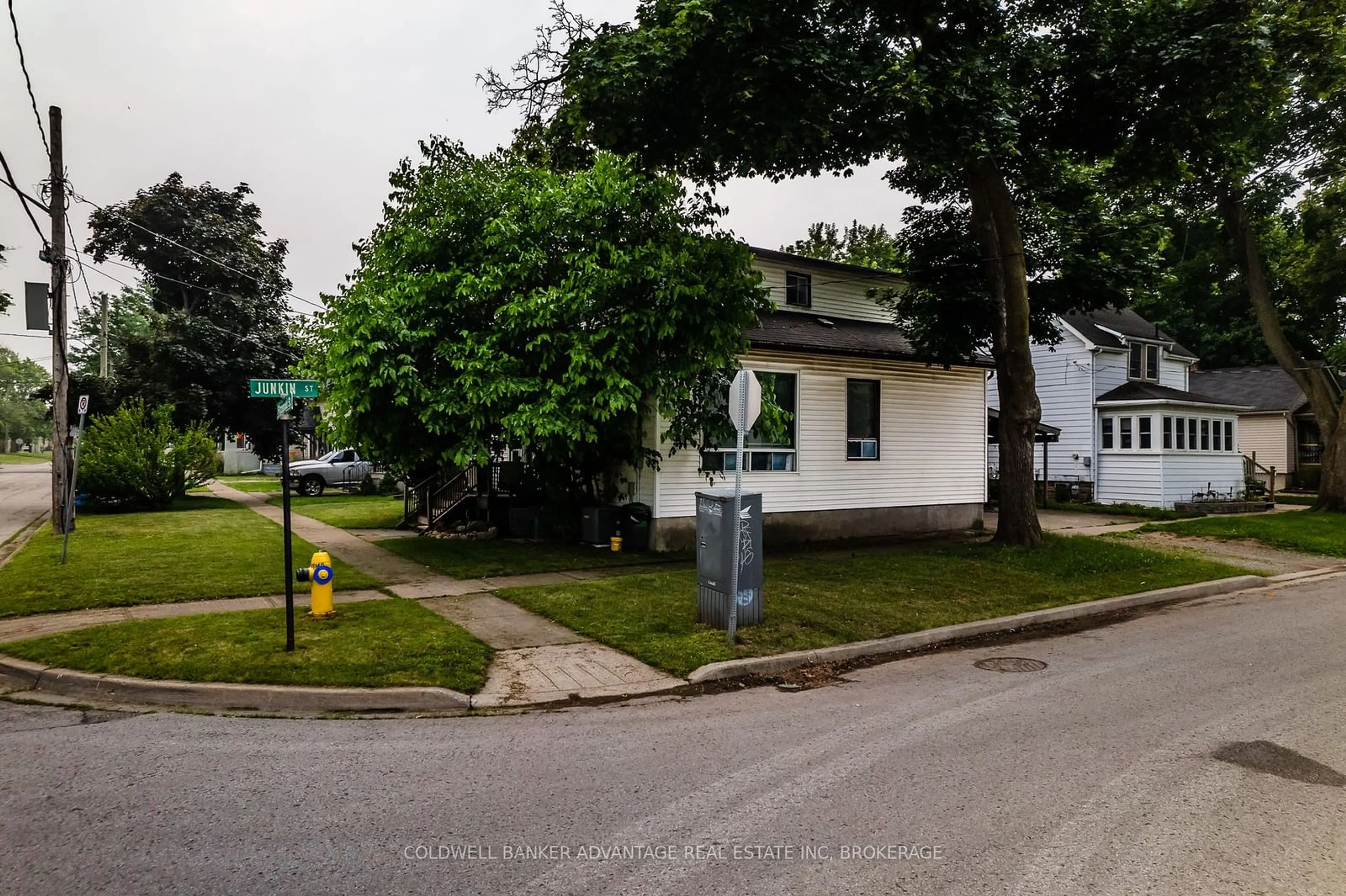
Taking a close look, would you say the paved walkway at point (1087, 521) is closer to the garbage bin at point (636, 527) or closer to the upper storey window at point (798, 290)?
the upper storey window at point (798, 290)

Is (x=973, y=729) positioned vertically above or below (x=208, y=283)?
below

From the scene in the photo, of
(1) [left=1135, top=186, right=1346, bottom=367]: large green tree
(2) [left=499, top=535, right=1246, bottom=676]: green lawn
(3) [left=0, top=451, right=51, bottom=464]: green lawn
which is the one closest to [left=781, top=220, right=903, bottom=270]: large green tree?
→ (1) [left=1135, top=186, right=1346, bottom=367]: large green tree

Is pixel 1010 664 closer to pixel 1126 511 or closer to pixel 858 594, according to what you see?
pixel 858 594

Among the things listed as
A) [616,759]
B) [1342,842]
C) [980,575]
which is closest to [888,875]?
[616,759]

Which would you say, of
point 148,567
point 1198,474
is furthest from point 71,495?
point 1198,474

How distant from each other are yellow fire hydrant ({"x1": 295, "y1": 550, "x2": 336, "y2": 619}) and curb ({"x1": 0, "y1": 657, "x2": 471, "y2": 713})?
209 centimetres

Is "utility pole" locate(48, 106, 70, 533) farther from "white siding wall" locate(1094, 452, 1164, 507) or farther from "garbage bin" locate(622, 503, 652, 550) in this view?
"white siding wall" locate(1094, 452, 1164, 507)

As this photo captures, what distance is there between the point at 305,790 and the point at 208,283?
31.0m

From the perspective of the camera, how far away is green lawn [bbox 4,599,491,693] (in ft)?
19.9

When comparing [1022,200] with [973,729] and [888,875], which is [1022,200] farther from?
[888,875]

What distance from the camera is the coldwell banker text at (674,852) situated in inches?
137

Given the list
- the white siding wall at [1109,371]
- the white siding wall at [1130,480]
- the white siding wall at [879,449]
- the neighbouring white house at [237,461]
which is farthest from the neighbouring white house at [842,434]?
the neighbouring white house at [237,461]

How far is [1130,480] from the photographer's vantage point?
2439cm

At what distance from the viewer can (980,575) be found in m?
11.3
